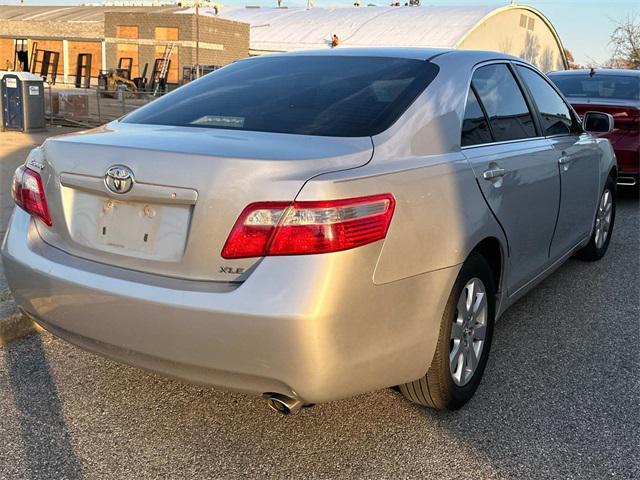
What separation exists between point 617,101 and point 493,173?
6.21m

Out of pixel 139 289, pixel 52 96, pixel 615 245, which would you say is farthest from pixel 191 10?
pixel 139 289

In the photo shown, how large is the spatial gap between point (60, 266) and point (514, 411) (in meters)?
2.12

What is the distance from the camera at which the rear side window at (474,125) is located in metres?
3.28

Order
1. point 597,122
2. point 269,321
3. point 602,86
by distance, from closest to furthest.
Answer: point 269,321 < point 597,122 < point 602,86

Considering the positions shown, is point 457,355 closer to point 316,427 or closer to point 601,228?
point 316,427

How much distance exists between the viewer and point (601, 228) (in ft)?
19.6

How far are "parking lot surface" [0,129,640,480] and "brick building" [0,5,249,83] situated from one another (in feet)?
143

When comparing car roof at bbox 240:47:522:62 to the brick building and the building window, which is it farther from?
the building window

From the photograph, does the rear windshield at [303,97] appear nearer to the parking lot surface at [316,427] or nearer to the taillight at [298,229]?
the taillight at [298,229]

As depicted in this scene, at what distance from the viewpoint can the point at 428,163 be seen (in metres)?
2.87

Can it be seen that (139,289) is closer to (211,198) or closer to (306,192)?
(211,198)

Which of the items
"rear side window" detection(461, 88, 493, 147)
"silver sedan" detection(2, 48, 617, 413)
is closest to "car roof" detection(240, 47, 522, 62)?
"silver sedan" detection(2, 48, 617, 413)

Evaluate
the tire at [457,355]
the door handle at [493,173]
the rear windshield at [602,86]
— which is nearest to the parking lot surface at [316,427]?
the tire at [457,355]

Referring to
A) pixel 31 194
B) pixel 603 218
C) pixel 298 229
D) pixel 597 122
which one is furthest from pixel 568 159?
pixel 31 194
